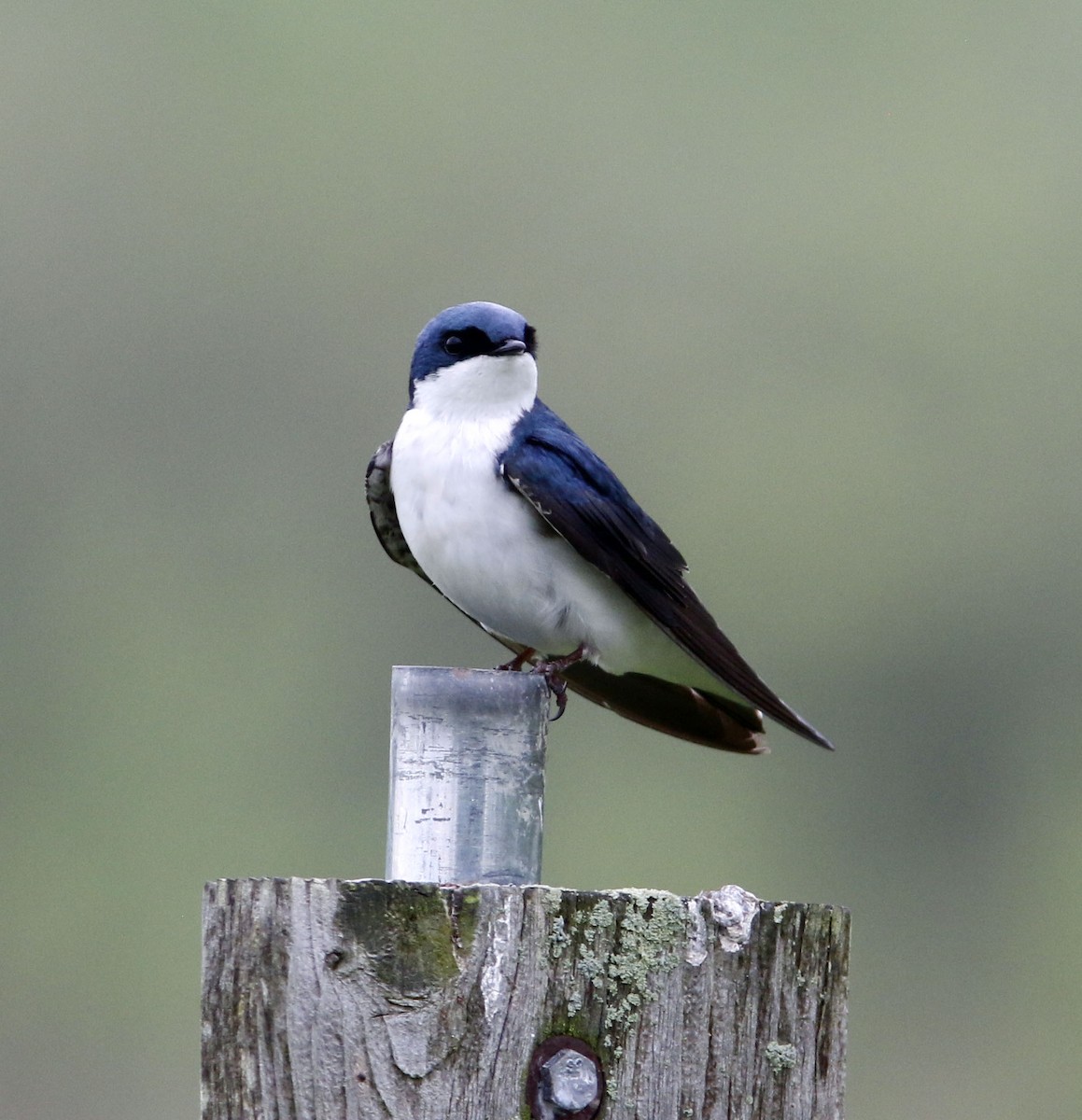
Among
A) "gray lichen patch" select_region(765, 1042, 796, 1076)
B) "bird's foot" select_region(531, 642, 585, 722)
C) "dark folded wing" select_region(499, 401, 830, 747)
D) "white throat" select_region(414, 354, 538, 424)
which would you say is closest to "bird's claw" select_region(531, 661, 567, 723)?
"bird's foot" select_region(531, 642, 585, 722)

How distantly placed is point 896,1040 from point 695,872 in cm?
201

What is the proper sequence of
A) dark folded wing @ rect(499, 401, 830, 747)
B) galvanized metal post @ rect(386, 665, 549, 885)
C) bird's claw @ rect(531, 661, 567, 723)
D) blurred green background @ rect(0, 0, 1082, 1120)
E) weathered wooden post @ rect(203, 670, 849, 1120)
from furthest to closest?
1. blurred green background @ rect(0, 0, 1082, 1120)
2. bird's claw @ rect(531, 661, 567, 723)
3. dark folded wing @ rect(499, 401, 830, 747)
4. galvanized metal post @ rect(386, 665, 549, 885)
5. weathered wooden post @ rect(203, 670, 849, 1120)

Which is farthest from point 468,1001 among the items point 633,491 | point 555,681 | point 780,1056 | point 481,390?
point 633,491

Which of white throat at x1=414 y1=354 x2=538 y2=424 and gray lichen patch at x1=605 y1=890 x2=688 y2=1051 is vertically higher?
white throat at x1=414 y1=354 x2=538 y2=424

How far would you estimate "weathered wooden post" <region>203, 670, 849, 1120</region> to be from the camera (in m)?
1.94

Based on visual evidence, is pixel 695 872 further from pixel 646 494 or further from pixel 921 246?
pixel 921 246

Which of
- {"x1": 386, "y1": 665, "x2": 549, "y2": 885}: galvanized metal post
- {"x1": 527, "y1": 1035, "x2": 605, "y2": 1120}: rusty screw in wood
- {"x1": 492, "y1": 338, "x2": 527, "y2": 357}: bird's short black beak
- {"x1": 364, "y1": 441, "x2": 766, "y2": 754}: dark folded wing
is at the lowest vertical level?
{"x1": 527, "y1": 1035, "x2": 605, "y2": 1120}: rusty screw in wood

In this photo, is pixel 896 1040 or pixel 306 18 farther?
pixel 306 18

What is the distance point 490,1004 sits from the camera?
1.94m

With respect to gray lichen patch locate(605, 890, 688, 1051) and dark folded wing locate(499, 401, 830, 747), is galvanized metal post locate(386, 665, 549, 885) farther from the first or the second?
dark folded wing locate(499, 401, 830, 747)

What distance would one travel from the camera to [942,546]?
56.0ft

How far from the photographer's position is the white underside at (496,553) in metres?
3.53

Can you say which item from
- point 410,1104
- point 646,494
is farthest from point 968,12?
point 410,1104

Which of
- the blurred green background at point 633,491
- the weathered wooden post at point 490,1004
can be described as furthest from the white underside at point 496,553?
the blurred green background at point 633,491
